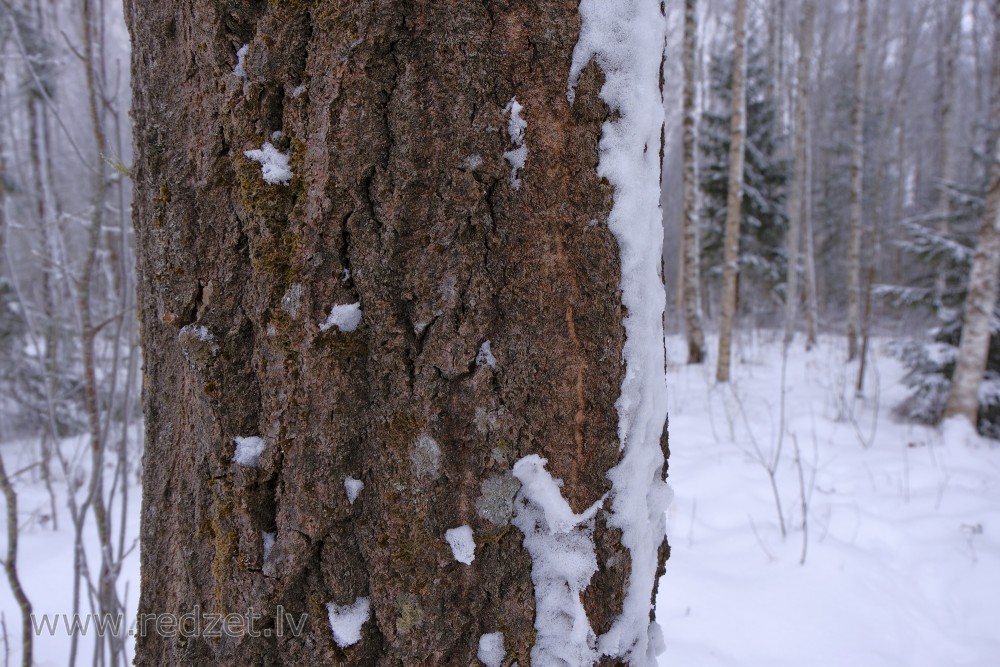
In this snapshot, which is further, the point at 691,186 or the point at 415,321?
the point at 691,186

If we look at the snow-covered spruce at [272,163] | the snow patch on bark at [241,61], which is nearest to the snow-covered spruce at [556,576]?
the snow-covered spruce at [272,163]

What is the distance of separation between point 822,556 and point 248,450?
2.59 metres

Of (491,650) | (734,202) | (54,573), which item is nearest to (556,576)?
(491,650)

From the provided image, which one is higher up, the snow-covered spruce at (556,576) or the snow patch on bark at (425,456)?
the snow patch on bark at (425,456)

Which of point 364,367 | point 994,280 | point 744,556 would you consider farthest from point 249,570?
point 994,280

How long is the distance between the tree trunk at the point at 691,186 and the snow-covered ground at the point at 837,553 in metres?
3.08

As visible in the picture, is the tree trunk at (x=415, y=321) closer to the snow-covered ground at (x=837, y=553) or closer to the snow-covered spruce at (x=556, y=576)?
the snow-covered spruce at (x=556, y=576)

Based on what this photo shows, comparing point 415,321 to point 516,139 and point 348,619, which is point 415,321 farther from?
point 348,619

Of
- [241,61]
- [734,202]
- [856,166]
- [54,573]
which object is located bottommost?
[54,573]

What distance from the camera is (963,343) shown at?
4.32m

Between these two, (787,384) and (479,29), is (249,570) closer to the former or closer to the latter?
(479,29)

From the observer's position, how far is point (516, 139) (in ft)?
2.23

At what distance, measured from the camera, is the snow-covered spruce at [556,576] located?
711 millimetres

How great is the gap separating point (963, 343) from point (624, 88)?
5.07 m
